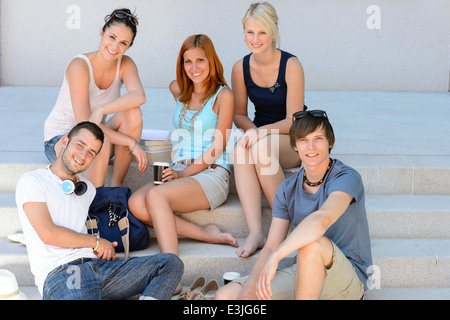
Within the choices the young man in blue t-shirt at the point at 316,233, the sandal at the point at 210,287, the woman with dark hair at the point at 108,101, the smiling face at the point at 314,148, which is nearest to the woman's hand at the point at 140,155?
the woman with dark hair at the point at 108,101

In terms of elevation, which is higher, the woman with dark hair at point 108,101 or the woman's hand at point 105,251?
the woman with dark hair at point 108,101

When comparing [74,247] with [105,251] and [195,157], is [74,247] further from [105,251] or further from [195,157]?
[195,157]

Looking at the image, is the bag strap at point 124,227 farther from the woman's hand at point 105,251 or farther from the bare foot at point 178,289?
the bare foot at point 178,289

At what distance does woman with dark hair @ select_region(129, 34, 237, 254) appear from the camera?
10.8 ft

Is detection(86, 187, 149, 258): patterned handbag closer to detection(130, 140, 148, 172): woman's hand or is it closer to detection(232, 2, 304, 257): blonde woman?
detection(130, 140, 148, 172): woman's hand

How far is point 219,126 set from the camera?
350cm

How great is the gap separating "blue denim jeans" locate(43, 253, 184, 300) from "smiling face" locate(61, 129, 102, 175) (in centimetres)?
43

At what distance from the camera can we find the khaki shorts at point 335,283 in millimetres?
2594

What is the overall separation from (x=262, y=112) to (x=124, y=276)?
1.41 metres

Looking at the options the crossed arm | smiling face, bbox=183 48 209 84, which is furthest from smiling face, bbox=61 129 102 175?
smiling face, bbox=183 48 209 84

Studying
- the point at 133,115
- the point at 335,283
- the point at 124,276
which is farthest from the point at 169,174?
the point at 335,283

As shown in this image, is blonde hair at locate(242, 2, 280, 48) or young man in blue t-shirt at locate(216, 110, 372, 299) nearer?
young man in blue t-shirt at locate(216, 110, 372, 299)

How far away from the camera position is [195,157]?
3543mm

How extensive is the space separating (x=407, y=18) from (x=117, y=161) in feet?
14.2
